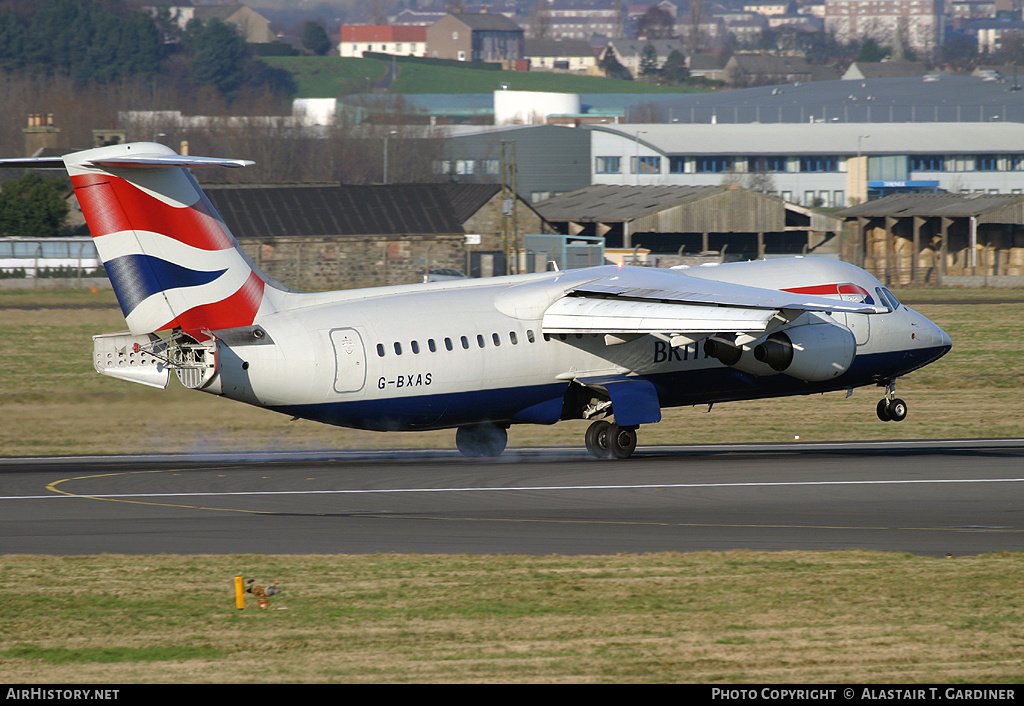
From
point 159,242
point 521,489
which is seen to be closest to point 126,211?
point 159,242

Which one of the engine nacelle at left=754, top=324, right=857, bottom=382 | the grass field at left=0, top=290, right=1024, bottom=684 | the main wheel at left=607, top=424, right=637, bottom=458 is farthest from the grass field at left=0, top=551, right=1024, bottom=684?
the engine nacelle at left=754, top=324, right=857, bottom=382

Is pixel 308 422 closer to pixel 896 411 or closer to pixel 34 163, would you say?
pixel 34 163

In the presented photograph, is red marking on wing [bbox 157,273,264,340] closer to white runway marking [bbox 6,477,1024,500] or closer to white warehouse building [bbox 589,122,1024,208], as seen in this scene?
white runway marking [bbox 6,477,1024,500]

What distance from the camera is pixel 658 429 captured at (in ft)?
115

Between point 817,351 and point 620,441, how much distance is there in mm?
4616

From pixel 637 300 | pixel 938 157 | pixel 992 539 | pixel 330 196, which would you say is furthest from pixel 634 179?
pixel 992 539

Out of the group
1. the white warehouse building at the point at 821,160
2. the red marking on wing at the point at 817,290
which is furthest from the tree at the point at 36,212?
the red marking on wing at the point at 817,290

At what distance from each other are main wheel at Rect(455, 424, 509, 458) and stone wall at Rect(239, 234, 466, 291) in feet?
155

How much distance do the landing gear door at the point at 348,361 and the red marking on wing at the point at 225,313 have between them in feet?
5.30

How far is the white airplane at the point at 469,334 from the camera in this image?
930 inches

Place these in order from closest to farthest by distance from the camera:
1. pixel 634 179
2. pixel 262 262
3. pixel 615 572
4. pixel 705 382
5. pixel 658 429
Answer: pixel 615 572
pixel 705 382
pixel 658 429
pixel 262 262
pixel 634 179

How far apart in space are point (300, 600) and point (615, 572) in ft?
12.9

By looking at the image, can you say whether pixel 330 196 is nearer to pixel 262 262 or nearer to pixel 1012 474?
pixel 262 262

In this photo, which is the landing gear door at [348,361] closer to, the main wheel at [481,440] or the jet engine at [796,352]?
the main wheel at [481,440]
